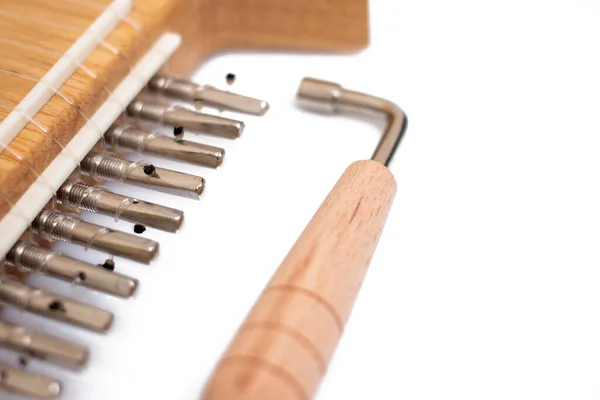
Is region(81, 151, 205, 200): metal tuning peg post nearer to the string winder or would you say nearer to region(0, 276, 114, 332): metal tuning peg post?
the string winder

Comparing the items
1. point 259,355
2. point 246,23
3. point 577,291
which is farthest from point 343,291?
point 246,23

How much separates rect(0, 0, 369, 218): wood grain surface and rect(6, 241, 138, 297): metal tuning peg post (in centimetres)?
3

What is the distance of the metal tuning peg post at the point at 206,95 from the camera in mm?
561

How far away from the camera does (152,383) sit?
0.45 metres

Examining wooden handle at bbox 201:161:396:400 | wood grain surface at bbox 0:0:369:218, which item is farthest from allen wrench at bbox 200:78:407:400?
wood grain surface at bbox 0:0:369:218

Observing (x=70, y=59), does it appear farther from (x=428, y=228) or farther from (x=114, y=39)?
(x=428, y=228)

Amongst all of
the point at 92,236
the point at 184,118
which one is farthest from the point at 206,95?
the point at 92,236

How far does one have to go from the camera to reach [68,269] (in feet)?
1.46

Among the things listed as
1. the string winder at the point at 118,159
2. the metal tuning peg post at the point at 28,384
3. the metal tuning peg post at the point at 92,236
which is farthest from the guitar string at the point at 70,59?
the metal tuning peg post at the point at 28,384

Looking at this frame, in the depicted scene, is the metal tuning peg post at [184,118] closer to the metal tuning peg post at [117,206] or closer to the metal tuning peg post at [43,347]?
the metal tuning peg post at [117,206]

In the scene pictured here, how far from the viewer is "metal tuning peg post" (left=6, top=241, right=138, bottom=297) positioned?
0.43 meters

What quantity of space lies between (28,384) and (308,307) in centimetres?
15

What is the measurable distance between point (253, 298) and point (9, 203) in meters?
0.16

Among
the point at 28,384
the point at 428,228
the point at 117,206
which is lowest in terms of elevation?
the point at 28,384
